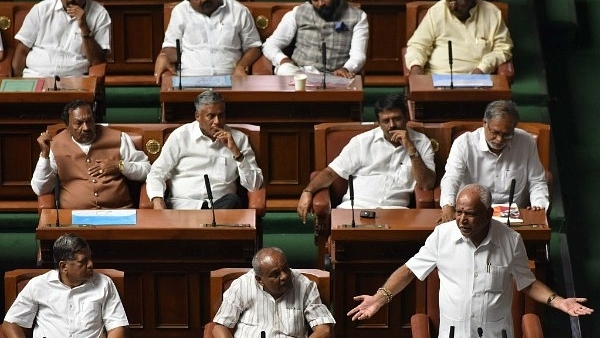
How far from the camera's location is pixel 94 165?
296 inches

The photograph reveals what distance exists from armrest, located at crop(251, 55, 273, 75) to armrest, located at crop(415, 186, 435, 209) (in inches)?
58.6

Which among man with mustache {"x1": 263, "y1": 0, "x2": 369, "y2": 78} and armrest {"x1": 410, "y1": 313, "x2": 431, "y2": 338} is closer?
armrest {"x1": 410, "y1": 313, "x2": 431, "y2": 338}

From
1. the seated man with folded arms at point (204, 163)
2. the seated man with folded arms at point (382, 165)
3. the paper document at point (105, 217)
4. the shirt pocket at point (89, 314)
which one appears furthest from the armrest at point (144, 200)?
the shirt pocket at point (89, 314)

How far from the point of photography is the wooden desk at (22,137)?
316 inches

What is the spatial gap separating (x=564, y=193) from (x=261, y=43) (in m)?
1.77

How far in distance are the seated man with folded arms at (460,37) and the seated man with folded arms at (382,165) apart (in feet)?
3.52

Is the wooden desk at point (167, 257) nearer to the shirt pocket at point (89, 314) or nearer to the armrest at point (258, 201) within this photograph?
the armrest at point (258, 201)

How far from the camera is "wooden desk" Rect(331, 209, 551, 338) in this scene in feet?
22.5

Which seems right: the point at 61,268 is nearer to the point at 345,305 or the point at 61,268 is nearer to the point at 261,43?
the point at 345,305

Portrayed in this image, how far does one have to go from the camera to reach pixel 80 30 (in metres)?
8.52

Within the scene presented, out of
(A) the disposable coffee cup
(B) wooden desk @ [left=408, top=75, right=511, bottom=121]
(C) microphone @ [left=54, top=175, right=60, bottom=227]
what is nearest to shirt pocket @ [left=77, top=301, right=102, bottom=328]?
(C) microphone @ [left=54, top=175, right=60, bottom=227]

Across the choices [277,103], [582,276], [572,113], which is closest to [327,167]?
[277,103]

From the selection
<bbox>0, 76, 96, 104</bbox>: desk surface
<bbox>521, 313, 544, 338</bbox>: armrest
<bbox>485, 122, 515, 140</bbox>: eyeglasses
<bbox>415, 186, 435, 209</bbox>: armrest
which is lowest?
<bbox>521, 313, 544, 338</bbox>: armrest

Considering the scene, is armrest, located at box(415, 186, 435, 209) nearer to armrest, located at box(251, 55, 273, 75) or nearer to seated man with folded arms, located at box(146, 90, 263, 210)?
seated man with folded arms, located at box(146, 90, 263, 210)
